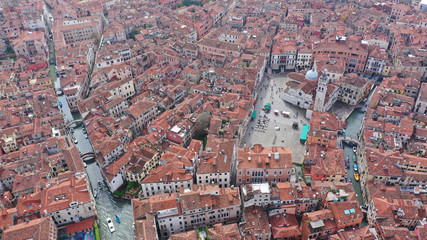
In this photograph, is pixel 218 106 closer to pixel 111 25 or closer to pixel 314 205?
pixel 314 205

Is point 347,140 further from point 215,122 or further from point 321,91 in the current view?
point 215,122

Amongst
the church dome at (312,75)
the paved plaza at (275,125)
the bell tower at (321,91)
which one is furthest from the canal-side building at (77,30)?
the bell tower at (321,91)

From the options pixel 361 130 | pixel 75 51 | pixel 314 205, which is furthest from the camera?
pixel 75 51

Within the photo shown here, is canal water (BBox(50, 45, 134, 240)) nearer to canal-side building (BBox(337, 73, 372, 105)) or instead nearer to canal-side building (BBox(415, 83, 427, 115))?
canal-side building (BBox(337, 73, 372, 105))

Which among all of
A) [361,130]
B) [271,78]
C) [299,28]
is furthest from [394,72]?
[299,28]

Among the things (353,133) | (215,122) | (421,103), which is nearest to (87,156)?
(215,122)

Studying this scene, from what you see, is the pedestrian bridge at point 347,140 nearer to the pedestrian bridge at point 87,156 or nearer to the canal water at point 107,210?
the canal water at point 107,210
